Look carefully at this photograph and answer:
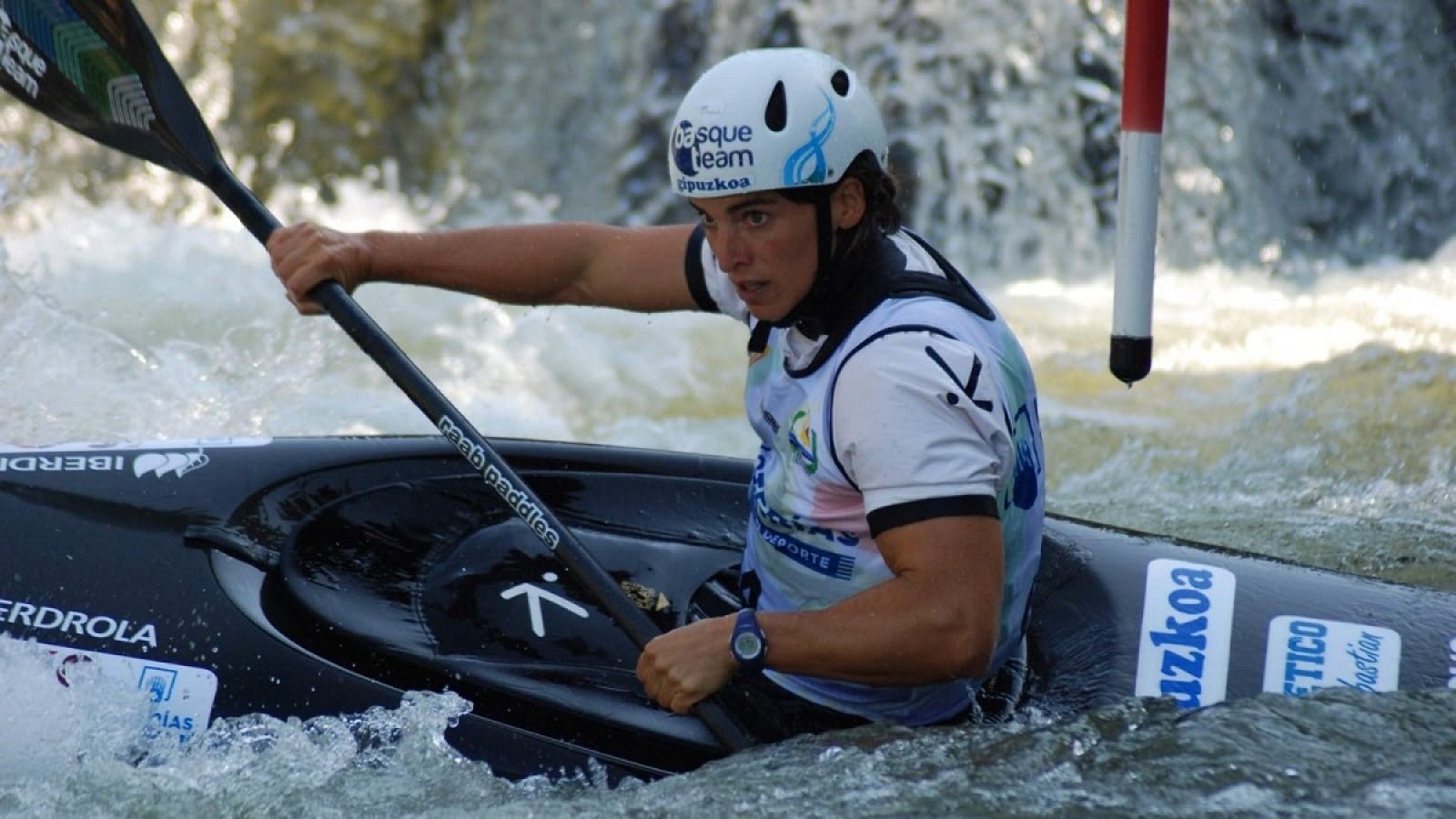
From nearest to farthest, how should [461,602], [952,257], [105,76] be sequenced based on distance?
[461,602] → [105,76] → [952,257]

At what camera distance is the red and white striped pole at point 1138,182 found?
10.4 feet

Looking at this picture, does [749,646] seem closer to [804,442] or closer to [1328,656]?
[804,442]

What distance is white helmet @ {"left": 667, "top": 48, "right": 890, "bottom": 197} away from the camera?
2.28 metres

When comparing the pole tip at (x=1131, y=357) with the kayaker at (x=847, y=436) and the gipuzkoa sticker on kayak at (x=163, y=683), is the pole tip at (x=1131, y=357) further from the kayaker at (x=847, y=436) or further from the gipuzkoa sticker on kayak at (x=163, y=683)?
the gipuzkoa sticker on kayak at (x=163, y=683)

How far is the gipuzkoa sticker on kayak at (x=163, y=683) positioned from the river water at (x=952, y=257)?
36 millimetres

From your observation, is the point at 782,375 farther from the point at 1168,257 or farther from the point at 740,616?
the point at 1168,257

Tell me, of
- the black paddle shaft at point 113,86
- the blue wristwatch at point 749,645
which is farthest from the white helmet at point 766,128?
the black paddle shaft at point 113,86

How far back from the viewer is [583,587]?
8.99ft

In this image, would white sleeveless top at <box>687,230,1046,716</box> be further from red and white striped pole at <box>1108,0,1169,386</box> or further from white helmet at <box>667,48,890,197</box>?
red and white striped pole at <box>1108,0,1169,386</box>

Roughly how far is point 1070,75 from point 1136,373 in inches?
217

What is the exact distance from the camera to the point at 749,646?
7.32ft

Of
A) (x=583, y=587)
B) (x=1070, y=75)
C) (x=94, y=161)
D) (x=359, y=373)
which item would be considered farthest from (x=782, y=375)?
(x=94, y=161)

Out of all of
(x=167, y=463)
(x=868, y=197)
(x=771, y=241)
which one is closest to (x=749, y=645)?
(x=771, y=241)

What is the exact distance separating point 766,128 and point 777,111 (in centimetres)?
4
